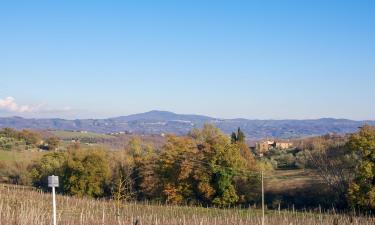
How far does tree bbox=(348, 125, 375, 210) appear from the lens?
119 feet

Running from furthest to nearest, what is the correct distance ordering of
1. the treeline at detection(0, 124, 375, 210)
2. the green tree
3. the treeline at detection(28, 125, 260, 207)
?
the green tree → the treeline at detection(28, 125, 260, 207) → the treeline at detection(0, 124, 375, 210)

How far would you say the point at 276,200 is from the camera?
4378 cm

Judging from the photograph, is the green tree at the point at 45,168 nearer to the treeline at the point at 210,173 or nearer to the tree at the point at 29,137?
the treeline at the point at 210,173

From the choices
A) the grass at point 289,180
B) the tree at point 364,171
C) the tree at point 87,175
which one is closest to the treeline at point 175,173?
the tree at point 87,175

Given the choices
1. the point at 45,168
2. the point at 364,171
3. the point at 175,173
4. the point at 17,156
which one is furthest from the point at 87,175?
the point at 364,171

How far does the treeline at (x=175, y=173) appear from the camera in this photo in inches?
1807

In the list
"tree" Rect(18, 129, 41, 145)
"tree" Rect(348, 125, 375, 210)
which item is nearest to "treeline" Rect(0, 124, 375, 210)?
"tree" Rect(348, 125, 375, 210)

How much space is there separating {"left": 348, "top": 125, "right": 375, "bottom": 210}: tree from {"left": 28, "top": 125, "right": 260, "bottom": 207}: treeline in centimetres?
1027

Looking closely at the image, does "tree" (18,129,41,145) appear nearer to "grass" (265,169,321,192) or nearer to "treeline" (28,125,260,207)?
"treeline" (28,125,260,207)

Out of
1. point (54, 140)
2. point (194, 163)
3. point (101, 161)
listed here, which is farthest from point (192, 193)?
point (54, 140)

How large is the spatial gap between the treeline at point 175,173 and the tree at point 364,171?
10267 mm

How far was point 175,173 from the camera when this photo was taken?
1934 inches

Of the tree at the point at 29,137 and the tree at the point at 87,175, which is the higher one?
the tree at the point at 29,137

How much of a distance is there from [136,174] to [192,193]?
8667mm
